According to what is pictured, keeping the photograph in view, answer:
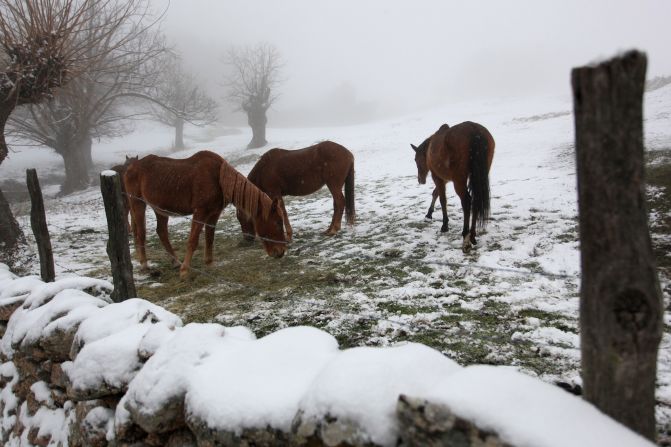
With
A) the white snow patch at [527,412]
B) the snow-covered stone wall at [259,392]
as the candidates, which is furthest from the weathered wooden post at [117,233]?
the white snow patch at [527,412]

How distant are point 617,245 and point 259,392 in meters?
1.44

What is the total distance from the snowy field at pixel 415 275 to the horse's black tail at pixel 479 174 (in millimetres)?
554

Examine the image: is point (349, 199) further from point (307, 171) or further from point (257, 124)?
point (257, 124)

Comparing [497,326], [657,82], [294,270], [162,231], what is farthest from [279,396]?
[657,82]

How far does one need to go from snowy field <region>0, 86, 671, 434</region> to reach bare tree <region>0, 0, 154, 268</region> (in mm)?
2768

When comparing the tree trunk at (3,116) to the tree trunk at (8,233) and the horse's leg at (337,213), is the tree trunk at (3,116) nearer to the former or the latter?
the tree trunk at (8,233)

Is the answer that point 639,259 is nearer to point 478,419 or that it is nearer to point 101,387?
point 478,419

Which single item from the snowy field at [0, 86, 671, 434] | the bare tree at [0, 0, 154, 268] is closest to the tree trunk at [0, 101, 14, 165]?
the bare tree at [0, 0, 154, 268]

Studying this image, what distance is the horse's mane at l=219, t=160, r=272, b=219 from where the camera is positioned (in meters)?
5.23

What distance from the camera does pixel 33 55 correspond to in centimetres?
582

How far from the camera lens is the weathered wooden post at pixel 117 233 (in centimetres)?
339

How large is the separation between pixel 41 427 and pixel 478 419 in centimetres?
372

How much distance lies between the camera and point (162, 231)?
228 inches

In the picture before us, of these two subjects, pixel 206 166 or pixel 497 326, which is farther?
pixel 206 166
